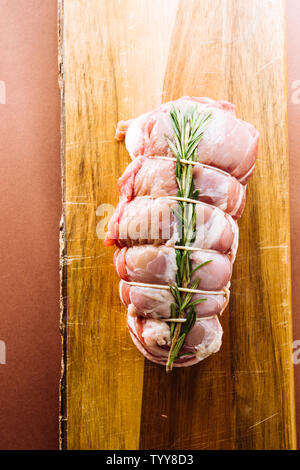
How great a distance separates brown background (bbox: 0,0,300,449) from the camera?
5.09 ft

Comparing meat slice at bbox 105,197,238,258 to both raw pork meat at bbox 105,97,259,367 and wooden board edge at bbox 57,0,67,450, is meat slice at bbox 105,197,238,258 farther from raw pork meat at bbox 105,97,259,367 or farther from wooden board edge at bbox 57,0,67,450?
wooden board edge at bbox 57,0,67,450

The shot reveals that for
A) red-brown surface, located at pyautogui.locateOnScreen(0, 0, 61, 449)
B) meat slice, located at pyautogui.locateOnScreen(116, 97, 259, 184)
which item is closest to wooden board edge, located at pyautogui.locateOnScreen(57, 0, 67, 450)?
red-brown surface, located at pyautogui.locateOnScreen(0, 0, 61, 449)

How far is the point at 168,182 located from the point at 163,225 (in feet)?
0.48

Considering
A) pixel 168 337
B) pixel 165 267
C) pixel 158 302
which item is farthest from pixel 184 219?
pixel 168 337

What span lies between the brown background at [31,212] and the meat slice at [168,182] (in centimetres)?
52

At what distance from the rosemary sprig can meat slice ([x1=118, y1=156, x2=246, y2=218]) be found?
3 centimetres

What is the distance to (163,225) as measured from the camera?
3.70 ft

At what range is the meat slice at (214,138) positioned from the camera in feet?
3.87

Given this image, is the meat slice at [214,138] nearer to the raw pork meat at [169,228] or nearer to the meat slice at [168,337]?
the raw pork meat at [169,228]

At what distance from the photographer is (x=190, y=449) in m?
1.39

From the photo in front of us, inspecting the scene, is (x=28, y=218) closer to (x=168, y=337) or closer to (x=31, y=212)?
(x=31, y=212)

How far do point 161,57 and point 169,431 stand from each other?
1.54 m

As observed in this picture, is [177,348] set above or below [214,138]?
below
